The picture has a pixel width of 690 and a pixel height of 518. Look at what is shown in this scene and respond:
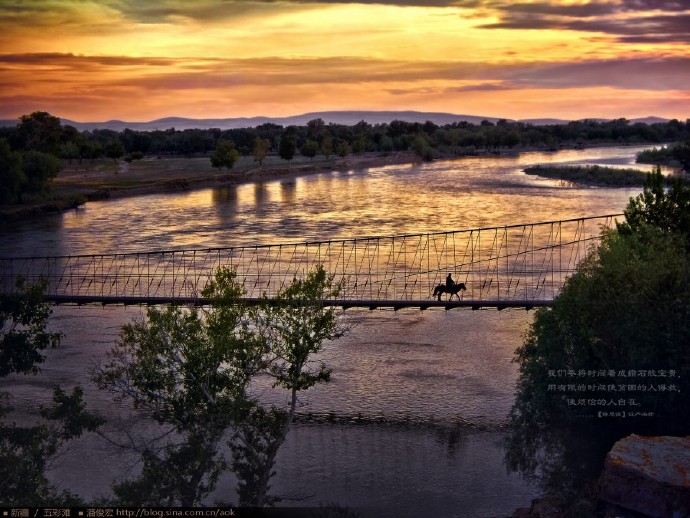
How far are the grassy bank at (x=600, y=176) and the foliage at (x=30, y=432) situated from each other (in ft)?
245

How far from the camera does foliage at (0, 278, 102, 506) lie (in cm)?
1617

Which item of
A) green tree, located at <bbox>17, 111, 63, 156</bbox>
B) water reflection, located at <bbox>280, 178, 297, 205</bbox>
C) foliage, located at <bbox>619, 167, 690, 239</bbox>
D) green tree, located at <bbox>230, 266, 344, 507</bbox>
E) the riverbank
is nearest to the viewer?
green tree, located at <bbox>230, 266, 344, 507</bbox>

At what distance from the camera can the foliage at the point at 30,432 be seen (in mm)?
16172

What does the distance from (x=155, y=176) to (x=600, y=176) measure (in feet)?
182

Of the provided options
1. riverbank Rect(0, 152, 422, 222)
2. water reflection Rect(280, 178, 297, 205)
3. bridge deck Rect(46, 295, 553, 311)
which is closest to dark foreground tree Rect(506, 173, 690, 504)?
bridge deck Rect(46, 295, 553, 311)

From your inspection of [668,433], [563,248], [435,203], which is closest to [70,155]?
[435,203]

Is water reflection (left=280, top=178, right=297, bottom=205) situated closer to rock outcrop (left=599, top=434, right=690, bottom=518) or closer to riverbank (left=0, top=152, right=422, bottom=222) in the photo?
riverbank (left=0, top=152, right=422, bottom=222)

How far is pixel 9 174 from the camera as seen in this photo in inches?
2820

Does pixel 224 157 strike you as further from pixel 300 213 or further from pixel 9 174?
pixel 300 213

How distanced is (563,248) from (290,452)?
109 ft

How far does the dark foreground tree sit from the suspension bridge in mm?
14307

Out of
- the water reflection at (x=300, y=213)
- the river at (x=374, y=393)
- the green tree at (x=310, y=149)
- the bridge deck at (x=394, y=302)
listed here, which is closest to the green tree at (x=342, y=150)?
the green tree at (x=310, y=149)

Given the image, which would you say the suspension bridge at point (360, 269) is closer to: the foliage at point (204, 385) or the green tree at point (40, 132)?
the foliage at point (204, 385)

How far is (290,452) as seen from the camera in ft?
76.9
